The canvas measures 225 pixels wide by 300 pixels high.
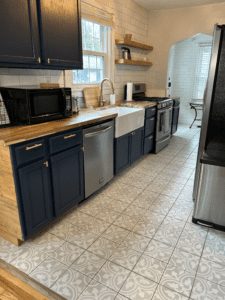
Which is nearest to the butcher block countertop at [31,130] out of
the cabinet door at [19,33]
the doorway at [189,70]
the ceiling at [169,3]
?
the cabinet door at [19,33]

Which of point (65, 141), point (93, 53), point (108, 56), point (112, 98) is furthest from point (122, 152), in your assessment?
point (108, 56)

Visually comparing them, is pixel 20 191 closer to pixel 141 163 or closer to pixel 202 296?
pixel 202 296

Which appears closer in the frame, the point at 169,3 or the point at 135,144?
the point at 135,144

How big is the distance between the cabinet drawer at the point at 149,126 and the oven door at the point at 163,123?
0.12 m

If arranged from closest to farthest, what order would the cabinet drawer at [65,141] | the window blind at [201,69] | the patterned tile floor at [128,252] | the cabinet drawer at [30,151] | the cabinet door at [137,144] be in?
the patterned tile floor at [128,252], the cabinet drawer at [30,151], the cabinet drawer at [65,141], the cabinet door at [137,144], the window blind at [201,69]

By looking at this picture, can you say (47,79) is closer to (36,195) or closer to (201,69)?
(36,195)

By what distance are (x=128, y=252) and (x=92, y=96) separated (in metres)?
2.29

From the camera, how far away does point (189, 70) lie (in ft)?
21.2

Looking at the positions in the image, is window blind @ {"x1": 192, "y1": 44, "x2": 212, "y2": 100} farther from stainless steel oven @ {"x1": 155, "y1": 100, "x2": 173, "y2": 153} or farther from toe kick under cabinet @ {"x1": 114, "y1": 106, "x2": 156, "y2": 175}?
toe kick under cabinet @ {"x1": 114, "y1": 106, "x2": 156, "y2": 175}

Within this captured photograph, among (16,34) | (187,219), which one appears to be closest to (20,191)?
(16,34)

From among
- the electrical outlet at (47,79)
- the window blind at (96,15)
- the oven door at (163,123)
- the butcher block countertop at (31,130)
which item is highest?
the window blind at (96,15)

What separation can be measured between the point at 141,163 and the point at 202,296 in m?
2.44

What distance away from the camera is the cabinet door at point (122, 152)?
3021mm

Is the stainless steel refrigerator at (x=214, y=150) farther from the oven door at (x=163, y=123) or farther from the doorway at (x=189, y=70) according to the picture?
the doorway at (x=189, y=70)
